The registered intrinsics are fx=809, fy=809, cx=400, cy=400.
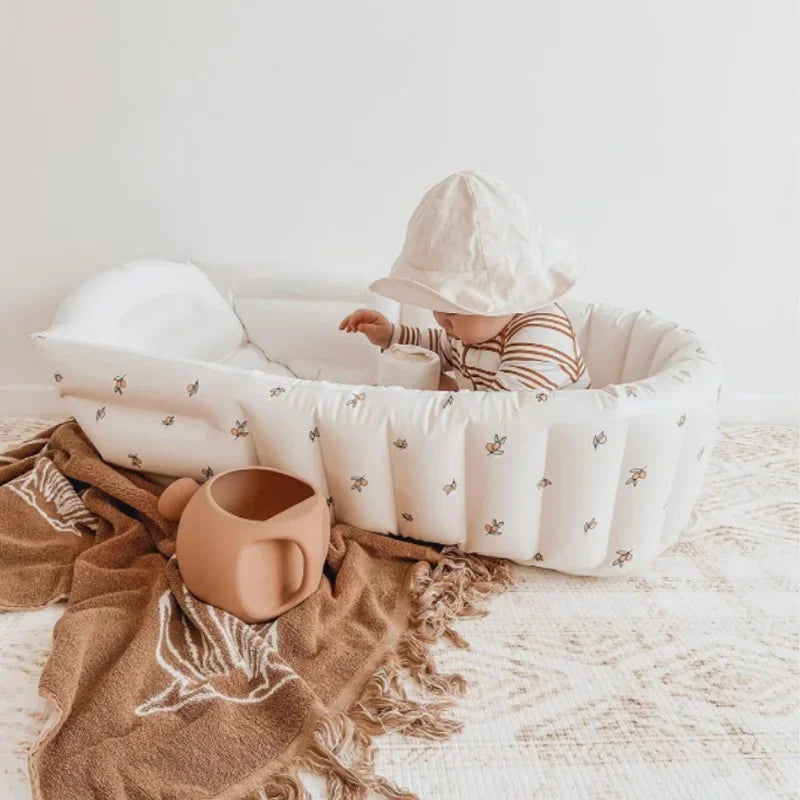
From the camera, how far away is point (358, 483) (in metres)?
1.14

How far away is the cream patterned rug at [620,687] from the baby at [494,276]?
0.33 m

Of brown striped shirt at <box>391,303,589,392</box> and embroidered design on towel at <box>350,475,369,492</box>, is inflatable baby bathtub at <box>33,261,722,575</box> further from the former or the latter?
brown striped shirt at <box>391,303,589,392</box>

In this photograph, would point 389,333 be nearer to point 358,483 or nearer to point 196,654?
point 358,483

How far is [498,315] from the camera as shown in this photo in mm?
1159

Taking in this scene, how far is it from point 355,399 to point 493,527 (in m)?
0.26

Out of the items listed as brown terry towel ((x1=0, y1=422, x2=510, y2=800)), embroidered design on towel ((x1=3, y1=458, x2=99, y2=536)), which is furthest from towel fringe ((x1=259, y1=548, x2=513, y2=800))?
embroidered design on towel ((x1=3, y1=458, x2=99, y2=536))

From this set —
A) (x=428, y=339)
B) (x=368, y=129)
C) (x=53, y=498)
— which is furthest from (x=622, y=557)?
(x=368, y=129)

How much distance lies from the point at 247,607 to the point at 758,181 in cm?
140

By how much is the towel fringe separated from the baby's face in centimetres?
34

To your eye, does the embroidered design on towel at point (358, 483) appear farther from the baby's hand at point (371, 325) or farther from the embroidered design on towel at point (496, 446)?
the baby's hand at point (371, 325)

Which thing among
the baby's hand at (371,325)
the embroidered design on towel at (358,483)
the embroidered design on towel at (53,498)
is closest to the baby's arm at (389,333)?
the baby's hand at (371,325)

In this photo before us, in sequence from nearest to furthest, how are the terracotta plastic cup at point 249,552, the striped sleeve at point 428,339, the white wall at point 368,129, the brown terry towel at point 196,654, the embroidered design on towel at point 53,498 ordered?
the brown terry towel at point 196,654 < the terracotta plastic cup at point 249,552 < the embroidered design on towel at point 53,498 < the striped sleeve at point 428,339 < the white wall at point 368,129

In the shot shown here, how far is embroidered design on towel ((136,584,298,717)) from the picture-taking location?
0.91 metres

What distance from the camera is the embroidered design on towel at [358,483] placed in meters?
1.14
